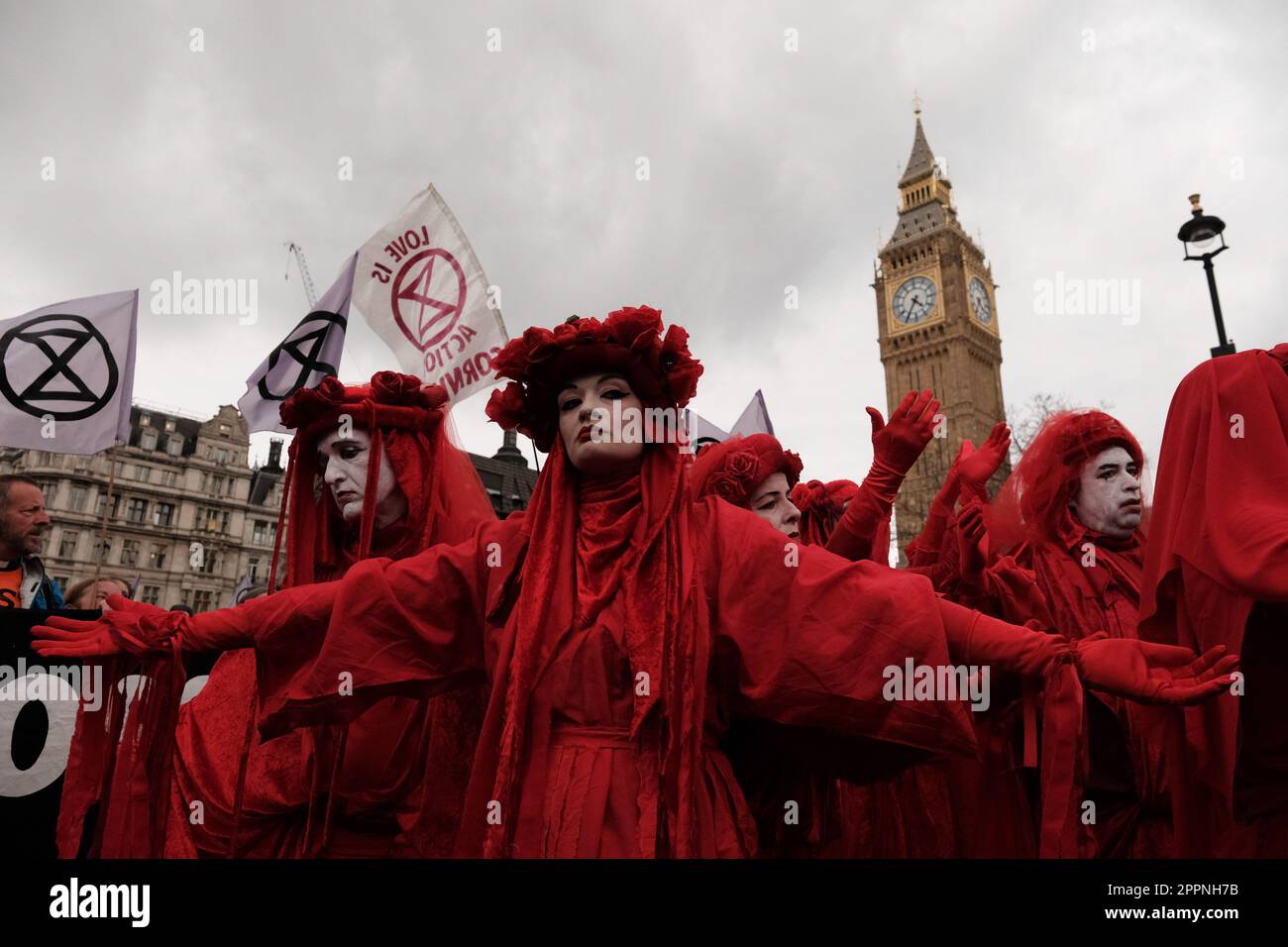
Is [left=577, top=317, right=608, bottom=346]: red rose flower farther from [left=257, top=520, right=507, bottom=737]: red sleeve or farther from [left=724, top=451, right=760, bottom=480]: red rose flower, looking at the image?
[left=724, top=451, right=760, bottom=480]: red rose flower

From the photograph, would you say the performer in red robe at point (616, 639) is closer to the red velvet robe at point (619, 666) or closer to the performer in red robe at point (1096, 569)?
the red velvet robe at point (619, 666)

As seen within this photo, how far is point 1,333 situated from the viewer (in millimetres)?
5422

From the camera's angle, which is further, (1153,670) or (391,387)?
(391,387)

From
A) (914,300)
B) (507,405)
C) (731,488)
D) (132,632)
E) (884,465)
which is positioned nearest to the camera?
(132,632)

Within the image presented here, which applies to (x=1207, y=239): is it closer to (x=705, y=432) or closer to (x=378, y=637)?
(x=705, y=432)

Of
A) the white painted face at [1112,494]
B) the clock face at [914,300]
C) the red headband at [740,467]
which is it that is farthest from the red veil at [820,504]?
the clock face at [914,300]

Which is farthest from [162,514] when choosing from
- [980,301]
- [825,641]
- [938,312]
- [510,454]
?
[980,301]

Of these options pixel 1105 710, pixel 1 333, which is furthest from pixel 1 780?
pixel 1105 710

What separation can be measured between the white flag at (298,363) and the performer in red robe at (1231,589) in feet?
16.6

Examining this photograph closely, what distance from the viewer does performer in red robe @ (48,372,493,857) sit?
8.08 feet

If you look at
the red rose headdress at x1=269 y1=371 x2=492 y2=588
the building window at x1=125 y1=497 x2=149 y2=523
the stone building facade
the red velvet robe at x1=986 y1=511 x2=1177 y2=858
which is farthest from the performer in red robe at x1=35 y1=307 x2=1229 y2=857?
the building window at x1=125 y1=497 x2=149 y2=523

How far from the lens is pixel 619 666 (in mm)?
2217

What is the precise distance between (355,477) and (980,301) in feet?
256

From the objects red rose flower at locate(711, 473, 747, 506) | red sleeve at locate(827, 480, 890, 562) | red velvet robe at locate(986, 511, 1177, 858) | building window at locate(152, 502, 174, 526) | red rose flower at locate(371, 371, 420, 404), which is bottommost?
red velvet robe at locate(986, 511, 1177, 858)
